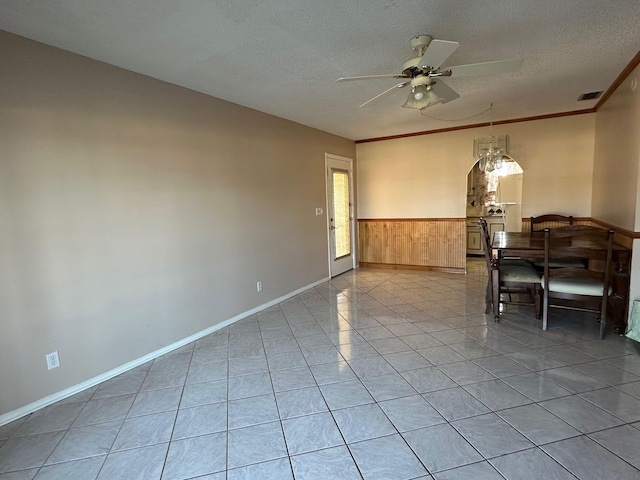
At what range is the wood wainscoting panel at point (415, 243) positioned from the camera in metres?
5.90

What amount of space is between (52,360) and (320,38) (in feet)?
9.81

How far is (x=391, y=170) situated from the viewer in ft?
20.5

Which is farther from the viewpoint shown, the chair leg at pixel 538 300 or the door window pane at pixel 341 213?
the door window pane at pixel 341 213

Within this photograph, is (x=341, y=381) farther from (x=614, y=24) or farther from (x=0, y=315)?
(x=614, y=24)

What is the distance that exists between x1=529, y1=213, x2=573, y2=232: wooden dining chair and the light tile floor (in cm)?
205

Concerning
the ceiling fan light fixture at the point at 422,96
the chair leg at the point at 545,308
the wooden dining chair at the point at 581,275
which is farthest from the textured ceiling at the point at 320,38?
the chair leg at the point at 545,308

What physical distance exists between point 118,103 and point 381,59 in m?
2.18

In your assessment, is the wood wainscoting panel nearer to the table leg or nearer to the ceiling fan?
the table leg

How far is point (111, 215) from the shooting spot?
8.80 feet

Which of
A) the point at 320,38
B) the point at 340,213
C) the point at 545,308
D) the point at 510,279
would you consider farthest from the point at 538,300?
the point at 340,213

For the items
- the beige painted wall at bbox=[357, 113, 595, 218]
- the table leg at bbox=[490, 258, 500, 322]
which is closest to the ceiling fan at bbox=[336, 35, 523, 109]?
the table leg at bbox=[490, 258, 500, 322]

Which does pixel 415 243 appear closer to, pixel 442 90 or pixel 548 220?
pixel 548 220

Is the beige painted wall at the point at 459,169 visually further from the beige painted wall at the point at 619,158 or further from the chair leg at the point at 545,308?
the chair leg at the point at 545,308

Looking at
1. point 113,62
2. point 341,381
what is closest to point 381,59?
point 113,62
